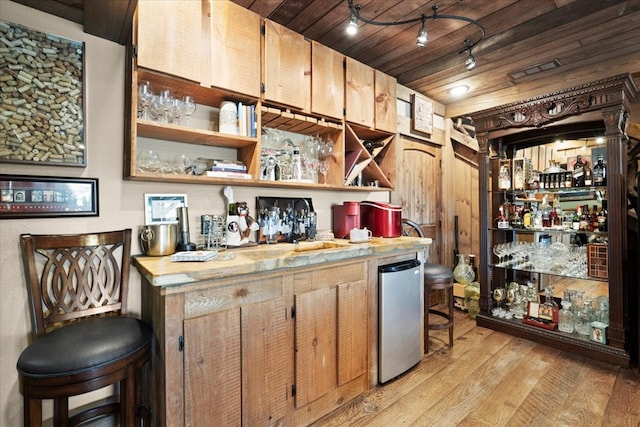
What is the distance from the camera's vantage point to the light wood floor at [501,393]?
1796mm

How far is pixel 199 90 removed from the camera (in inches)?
72.7

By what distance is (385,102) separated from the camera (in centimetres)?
279

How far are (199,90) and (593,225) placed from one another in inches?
132

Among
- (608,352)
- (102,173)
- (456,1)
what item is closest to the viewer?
(102,173)

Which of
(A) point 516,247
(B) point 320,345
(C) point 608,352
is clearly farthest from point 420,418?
(A) point 516,247

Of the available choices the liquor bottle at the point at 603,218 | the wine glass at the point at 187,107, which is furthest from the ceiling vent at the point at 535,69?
the wine glass at the point at 187,107

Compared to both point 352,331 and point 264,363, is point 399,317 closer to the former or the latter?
point 352,331

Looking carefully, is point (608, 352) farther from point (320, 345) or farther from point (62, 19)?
point (62, 19)

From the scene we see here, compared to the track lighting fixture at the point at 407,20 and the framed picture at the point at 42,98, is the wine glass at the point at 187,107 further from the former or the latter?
the track lighting fixture at the point at 407,20

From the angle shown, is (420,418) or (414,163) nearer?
(420,418)

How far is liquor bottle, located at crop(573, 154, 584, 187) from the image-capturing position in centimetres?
275

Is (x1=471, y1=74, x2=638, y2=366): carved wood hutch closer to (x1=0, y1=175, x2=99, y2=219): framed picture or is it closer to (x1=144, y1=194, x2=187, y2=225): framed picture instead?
(x1=144, y1=194, x2=187, y2=225): framed picture

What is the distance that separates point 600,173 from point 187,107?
10.9 feet

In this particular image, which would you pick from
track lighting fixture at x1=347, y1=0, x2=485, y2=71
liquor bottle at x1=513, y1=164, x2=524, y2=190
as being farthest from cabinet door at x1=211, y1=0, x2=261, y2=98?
liquor bottle at x1=513, y1=164, x2=524, y2=190
